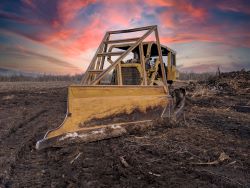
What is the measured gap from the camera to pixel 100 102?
20.1 ft

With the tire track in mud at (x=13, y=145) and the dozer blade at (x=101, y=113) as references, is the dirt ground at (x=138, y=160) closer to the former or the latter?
the tire track in mud at (x=13, y=145)

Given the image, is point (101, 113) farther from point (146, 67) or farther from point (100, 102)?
point (146, 67)

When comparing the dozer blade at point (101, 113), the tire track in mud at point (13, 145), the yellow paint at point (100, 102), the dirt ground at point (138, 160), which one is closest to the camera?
the dirt ground at point (138, 160)

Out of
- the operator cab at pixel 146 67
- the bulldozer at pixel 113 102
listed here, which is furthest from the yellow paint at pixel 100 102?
the operator cab at pixel 146 67

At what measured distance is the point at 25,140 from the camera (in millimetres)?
6316

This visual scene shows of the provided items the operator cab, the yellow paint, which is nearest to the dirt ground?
the yellow paint

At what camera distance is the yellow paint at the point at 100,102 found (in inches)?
225

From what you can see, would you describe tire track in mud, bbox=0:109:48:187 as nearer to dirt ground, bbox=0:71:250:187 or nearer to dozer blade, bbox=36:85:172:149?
dirt ground, bbox=0:71:250:187

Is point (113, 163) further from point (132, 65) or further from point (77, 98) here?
point (132, 65)

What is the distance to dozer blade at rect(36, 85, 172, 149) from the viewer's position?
5.60 metres

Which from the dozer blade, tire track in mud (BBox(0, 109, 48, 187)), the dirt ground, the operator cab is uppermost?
the operator cab

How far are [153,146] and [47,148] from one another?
2048 millimetres

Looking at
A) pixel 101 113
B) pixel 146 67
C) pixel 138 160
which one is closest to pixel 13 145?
pixel 101 113

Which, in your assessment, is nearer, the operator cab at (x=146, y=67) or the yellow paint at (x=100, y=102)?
the yellow paint at (x=100, y=102)
